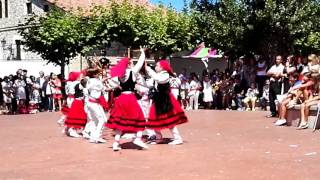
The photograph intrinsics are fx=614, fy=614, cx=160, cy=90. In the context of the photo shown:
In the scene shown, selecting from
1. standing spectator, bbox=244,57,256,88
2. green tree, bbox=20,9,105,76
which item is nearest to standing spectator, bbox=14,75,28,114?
green tree, bbox=20,9,105,76

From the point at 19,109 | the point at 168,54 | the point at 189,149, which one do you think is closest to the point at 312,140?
the point at 189,149

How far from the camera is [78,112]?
13711mm

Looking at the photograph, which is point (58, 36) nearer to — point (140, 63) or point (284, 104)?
point (284, 104)

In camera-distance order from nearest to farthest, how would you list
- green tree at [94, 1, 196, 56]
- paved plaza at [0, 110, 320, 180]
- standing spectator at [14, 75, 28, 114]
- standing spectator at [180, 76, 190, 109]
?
1. paved plaza at [0, 110, 320, 180]
2. standing spectator at [180, 76, 190, 109]
3. standing spectator at [14, 75, 28, 114]
4. green tree at [94, 1, 196, 56]

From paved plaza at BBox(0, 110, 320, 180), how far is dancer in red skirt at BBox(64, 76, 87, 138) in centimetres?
39

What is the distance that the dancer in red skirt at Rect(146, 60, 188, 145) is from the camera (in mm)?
11742

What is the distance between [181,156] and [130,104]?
1.49 metres

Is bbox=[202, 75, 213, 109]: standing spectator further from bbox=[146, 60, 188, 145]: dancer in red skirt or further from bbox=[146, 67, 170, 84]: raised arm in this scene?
bbox=[146, 67, 170, 84]: raised arm

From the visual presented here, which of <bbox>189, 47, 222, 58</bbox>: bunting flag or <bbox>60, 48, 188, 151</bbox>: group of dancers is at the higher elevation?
<bbox>189, 47, 222, 58</bbox>: bunting flag

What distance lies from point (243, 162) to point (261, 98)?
1252 centimetres

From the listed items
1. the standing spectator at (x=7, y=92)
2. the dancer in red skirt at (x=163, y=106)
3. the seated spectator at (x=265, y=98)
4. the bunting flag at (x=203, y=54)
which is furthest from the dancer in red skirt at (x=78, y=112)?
the bunting flag at (x=203, y=54)

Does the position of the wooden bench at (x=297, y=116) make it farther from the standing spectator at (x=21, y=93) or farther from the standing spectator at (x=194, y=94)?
the standing spectator at (x=21, y=93)

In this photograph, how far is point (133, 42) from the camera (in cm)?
3022

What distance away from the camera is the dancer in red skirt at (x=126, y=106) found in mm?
11203
